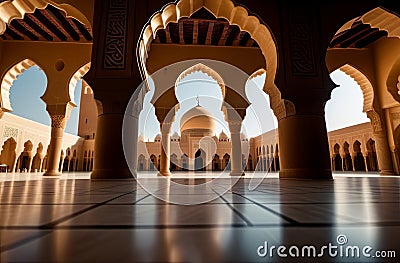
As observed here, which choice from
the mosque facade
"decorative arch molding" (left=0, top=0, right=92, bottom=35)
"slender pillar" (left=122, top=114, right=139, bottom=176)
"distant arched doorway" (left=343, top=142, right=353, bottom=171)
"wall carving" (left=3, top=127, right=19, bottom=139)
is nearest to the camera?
"slender pillar" (left=122, top=114, right=139, bottom=176)

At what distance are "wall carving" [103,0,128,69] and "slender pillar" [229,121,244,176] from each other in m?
2.81

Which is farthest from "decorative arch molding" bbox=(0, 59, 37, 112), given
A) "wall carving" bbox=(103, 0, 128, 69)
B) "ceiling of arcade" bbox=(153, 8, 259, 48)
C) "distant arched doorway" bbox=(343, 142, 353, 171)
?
"distant arched doorway" bbox=(343, 142, 353, 171)

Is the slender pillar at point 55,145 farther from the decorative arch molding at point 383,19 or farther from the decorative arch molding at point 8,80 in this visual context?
the decorative arch molding at point 383,19

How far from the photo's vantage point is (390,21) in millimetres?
2996

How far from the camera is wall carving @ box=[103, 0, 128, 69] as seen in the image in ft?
8.31

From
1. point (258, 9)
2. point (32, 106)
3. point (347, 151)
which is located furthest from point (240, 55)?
point (32, 106)

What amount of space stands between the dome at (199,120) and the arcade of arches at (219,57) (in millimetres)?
5835

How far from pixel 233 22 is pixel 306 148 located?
1875mm

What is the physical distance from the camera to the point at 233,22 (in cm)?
308

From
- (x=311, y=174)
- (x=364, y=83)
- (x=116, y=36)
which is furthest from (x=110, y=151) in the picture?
(x=364, y=83)

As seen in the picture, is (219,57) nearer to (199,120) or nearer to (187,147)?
(199,120)

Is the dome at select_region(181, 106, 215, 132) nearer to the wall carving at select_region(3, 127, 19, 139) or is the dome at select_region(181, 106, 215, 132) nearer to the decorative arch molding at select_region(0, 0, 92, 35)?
the wall carving at select_region(3, 127, 19, 139)

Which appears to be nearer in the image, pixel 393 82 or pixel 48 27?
pixel 48 27

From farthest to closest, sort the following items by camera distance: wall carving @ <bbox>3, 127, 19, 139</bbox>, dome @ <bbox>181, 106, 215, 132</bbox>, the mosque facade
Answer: dome @ <bbox>181, 106, 215, 132</bbox> < the mosque facade < wall carving @ <bbox>3, 127, 19, 139</bbox>
